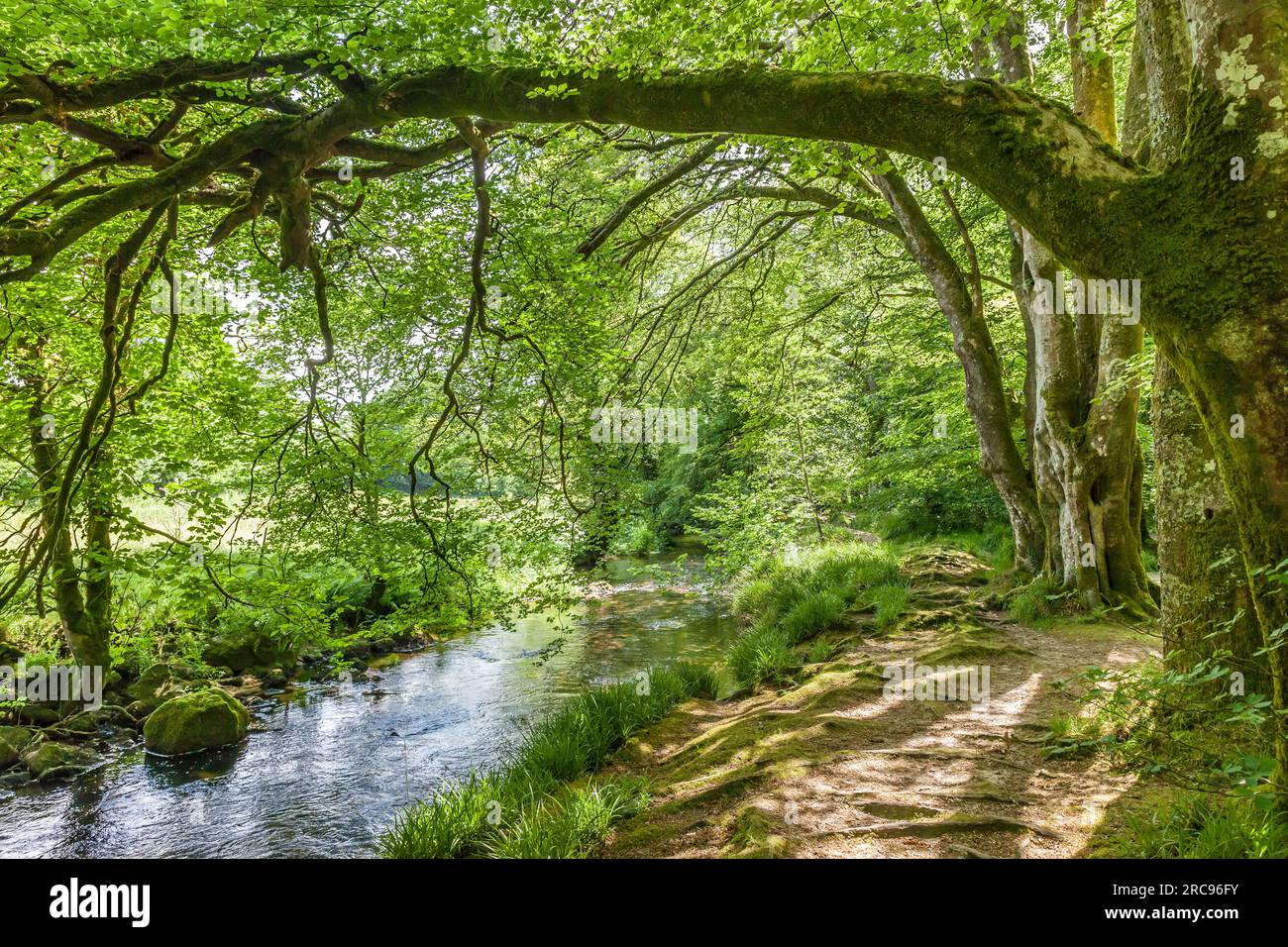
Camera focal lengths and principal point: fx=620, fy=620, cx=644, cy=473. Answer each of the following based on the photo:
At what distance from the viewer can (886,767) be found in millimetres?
4070

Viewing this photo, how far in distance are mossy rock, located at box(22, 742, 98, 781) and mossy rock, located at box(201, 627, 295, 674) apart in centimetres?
265

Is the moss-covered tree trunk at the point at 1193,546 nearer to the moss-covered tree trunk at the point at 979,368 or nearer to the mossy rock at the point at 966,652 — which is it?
the mossy rock at the point at 966,652

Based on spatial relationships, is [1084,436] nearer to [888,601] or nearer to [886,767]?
[888,601]

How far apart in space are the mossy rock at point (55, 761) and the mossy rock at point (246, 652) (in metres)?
2.65

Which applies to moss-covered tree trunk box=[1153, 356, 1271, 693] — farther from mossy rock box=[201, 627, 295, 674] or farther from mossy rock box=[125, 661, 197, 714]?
mossy rock box=[201, 627, 295, 674]

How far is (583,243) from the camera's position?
6773 mm

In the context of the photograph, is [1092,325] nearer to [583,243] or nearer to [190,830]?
[583,243]

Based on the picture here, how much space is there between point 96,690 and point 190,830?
12.9 feet

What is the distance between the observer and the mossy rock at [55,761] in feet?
22.6

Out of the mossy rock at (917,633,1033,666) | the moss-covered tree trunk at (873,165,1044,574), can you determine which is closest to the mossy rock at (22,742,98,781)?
the mossy rock at (917,633,1033,666)

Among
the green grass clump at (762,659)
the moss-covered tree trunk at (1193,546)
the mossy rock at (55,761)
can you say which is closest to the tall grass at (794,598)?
the green grass clump at (762,659)

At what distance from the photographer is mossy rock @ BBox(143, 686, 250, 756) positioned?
7.55 metres
